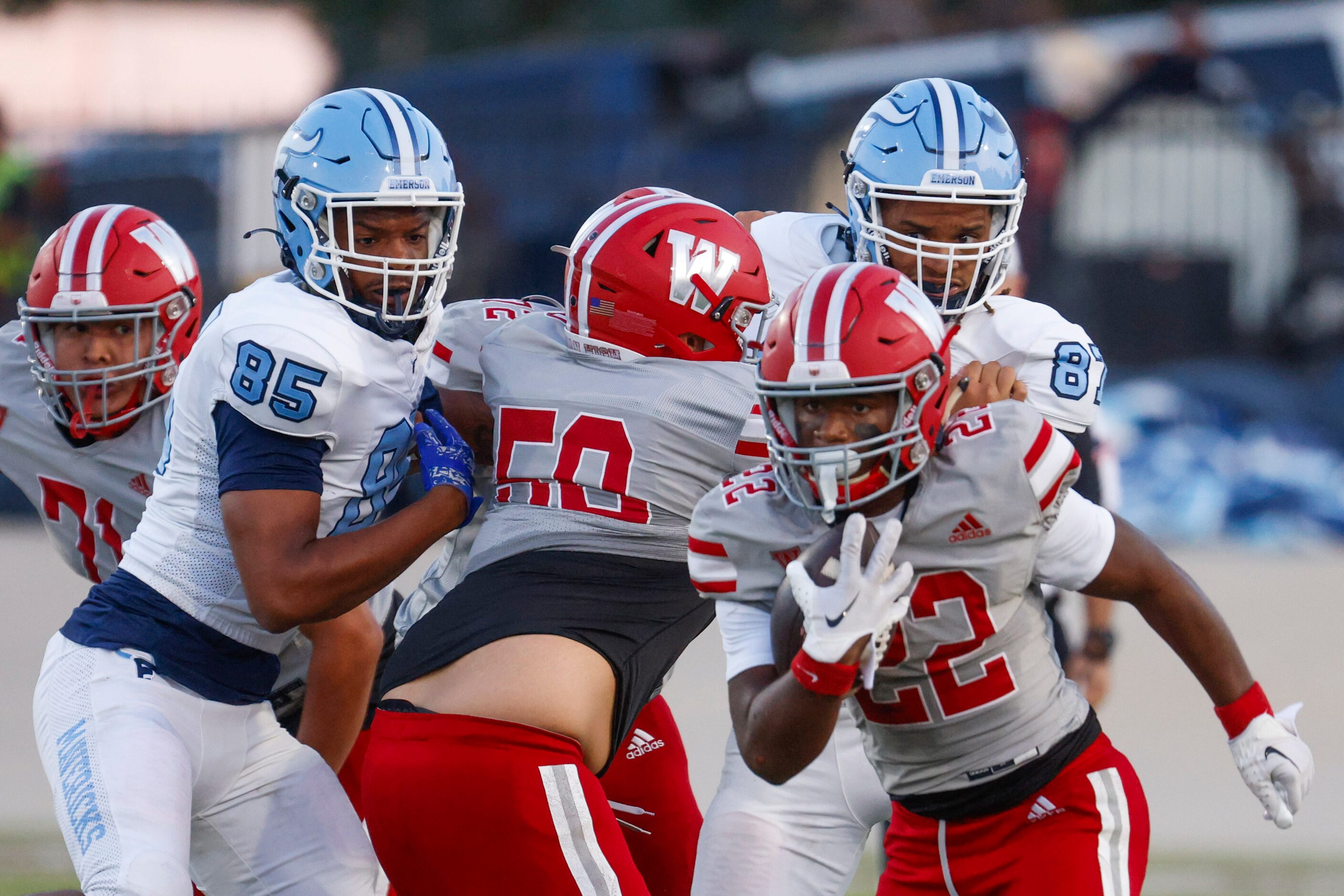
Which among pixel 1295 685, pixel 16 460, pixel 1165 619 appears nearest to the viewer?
pixel 1165 619

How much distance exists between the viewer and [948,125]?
11.7ft

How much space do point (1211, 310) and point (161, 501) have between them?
9650 millimetres

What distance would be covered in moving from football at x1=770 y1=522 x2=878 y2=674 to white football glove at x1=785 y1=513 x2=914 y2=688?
0.13 ft

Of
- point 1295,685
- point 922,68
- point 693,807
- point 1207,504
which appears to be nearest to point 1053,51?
point 922,68

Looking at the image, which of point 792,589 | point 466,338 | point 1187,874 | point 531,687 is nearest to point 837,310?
point 792,589

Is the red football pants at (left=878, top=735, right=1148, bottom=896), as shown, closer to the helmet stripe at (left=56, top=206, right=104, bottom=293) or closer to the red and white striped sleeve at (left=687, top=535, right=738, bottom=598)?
the red and white striped sleeve at (left=687, top=535, right=738, bottom=598)

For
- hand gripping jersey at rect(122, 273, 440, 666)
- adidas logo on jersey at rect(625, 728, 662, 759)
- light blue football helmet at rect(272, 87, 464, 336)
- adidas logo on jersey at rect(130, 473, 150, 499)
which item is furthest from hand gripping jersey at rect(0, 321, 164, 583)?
adidas logo on jersey at rect(625, 728, 662, 759)

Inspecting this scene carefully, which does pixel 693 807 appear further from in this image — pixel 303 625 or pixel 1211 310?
pixel 1211 310

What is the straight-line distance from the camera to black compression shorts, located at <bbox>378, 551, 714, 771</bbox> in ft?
10.3

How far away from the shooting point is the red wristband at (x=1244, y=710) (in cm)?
312

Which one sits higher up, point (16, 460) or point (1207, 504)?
point (16, 460)

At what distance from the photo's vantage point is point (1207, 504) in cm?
1103

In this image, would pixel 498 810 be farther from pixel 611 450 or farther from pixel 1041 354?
pixel 1041 354

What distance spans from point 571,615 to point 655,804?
800 mm
